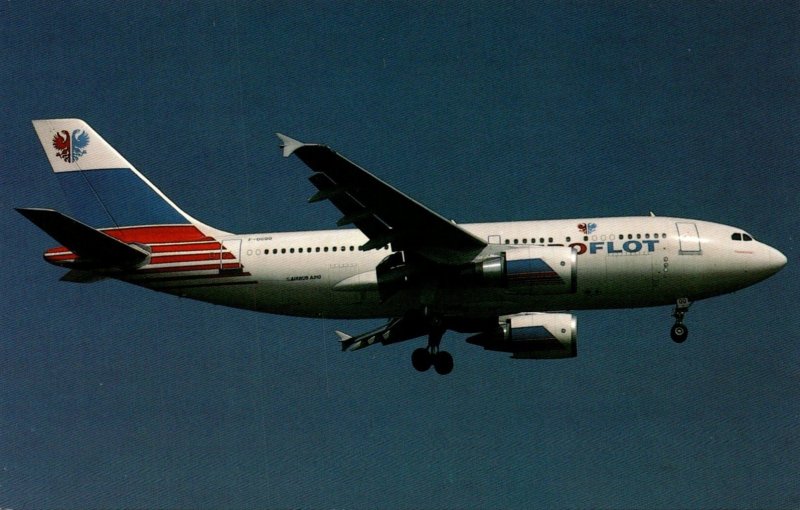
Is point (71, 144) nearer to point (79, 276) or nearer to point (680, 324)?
point (79, 276)

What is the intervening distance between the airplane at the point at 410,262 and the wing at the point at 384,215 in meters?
0.04

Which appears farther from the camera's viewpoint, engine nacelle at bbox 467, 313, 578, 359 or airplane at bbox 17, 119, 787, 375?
engine nacelle at bbox 467, 313, 578, 359

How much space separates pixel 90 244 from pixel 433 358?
1150 cm

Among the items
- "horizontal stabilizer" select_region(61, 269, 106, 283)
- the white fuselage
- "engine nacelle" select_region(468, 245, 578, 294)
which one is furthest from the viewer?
"horizontal stabilizer" select_region(61, 269, 106, 283)

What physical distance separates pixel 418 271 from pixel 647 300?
7.00 m

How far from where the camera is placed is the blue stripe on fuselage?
37.1 meters

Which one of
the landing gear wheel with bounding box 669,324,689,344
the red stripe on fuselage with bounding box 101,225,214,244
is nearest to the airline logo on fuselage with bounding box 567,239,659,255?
the landing gear wheel with bounding box 669,324,689,344

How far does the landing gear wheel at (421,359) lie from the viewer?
3575cm

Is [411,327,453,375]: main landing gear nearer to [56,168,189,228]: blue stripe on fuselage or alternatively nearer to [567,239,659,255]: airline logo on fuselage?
[567,239,659,255]: airline logo on fuselage

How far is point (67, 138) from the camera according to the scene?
1502 inches

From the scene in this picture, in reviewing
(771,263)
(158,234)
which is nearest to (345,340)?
(158,234)

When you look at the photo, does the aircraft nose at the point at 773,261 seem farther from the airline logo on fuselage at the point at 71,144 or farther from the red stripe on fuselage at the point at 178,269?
the airline logo on fuselage at the point at 71,144

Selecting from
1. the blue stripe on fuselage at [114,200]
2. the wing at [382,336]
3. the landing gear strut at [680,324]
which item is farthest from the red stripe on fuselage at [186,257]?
the landing gear strut at [680,324]

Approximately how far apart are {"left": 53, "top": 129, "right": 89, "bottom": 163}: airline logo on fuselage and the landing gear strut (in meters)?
20.8
